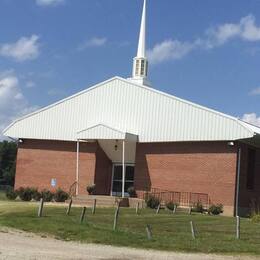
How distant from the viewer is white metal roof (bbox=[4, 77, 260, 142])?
3662cm

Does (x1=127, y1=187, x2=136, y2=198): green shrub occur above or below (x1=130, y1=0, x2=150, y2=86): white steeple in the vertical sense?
below

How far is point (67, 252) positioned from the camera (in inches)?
611

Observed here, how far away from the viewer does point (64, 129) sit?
43906 mm

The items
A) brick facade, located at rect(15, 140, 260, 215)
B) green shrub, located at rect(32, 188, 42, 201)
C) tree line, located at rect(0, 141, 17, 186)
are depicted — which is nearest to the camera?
brick facade, located at rect(15, 140, 260, 215)

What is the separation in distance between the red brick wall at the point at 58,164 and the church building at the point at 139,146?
73mm

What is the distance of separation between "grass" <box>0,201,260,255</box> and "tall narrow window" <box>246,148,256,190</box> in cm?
1166

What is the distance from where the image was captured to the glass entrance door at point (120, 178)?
4231cm

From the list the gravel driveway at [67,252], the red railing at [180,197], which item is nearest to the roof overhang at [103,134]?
the red railing at [180,197]

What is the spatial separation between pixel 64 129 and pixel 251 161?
14.0 m

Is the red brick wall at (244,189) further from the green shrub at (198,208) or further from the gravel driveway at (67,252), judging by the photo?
the gravel driveway at (67,252)

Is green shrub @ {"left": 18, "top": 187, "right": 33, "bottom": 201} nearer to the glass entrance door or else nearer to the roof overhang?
the roof overhang

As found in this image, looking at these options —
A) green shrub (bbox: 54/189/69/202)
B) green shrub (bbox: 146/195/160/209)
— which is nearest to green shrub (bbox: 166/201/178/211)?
green shrub (bbox: 146/195/160/209)

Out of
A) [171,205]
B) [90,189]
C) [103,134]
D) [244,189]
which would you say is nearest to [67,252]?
[171,205]

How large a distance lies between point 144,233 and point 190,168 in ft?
56.7
